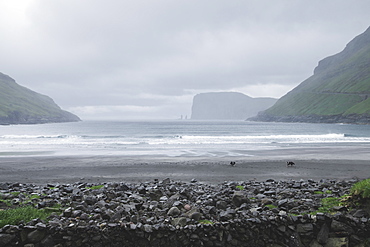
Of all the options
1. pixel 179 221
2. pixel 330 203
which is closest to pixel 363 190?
pixel 330 203

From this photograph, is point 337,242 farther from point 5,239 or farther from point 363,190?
point 5,239

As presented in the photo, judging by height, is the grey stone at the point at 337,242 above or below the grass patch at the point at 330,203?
below

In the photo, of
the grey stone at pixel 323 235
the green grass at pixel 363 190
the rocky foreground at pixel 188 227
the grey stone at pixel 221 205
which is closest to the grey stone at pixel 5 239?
the rocky foreground at pixel 188 227

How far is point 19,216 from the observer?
8.34 meters

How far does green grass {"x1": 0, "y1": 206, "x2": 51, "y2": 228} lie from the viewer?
8.04 meters

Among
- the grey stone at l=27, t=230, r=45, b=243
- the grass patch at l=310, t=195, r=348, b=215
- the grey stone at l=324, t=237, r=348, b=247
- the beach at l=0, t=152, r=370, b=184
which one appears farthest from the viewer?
the beach at l=0, t=152, r=370, b=184

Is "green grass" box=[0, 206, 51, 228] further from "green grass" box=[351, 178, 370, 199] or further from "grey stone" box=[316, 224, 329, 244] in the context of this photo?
"green grass" box=[351, 178, 370, 199]

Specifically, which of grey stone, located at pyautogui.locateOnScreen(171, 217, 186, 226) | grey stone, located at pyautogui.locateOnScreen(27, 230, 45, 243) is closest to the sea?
grey stone, located at pyautogui.locateOnScreen(171, 217, 186, 226)

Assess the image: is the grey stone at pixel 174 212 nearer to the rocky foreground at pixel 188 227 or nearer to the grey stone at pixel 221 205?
the rocky foreground at pixel 188 227

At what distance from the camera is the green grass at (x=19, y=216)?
804 centimetres

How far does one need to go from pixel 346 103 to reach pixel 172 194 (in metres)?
221

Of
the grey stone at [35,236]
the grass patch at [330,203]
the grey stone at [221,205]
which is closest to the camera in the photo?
the grey stone at [35,236]

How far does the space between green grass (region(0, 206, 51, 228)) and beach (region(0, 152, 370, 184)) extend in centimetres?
943

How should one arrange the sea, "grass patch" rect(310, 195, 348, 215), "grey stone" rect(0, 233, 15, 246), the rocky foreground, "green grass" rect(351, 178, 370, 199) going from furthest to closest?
1. the sea
2. "grass patch" rect(310, 195, 348, 215)
3. "green grass" rect(351, 178, 370, 199)
4. the rocky foreground
5. "grey stone" rect(0, 233, 15, 246)
